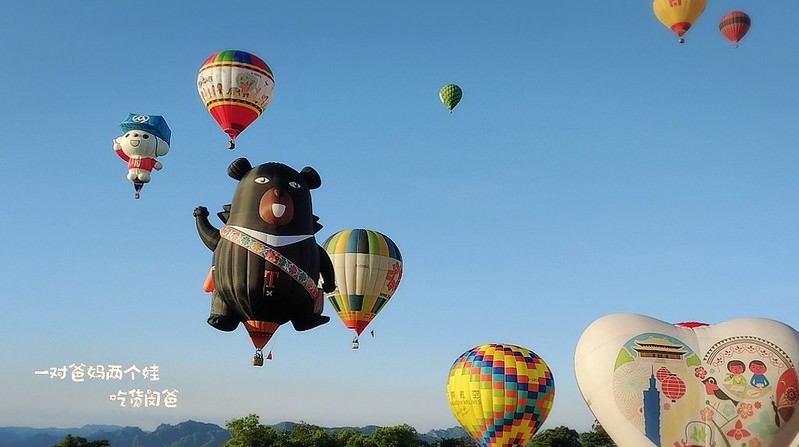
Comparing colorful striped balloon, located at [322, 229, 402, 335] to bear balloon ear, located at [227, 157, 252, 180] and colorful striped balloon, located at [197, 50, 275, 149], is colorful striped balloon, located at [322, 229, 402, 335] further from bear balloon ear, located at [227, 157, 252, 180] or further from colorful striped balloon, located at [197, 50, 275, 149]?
bear balloon ear, located at [227, 157, 252, 180]

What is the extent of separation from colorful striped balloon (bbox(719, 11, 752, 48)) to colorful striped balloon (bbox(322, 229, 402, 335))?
17.7 meters

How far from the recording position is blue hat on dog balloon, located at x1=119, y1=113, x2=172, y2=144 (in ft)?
84.5

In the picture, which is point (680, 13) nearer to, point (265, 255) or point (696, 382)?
point (696, 382)

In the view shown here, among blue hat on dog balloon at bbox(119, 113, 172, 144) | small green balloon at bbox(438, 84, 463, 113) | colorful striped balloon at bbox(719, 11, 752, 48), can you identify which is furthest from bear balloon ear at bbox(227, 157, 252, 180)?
colorful striped balloon at bbox(719, 11, 752, 48)

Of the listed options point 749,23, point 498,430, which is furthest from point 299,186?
point 749,23

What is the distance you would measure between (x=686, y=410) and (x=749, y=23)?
2169 centimetres

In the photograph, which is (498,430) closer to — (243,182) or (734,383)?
(734,383)

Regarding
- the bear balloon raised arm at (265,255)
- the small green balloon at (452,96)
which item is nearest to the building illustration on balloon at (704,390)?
the bear balloon raised arm at (265,255)

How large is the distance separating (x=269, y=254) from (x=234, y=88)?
278 inches

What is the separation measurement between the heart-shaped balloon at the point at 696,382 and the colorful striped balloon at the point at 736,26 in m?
19.2

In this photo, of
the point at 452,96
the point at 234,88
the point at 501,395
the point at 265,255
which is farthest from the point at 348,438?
the point at 265,255

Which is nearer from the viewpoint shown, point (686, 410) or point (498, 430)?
point (686, 410)

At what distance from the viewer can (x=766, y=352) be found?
1744cm

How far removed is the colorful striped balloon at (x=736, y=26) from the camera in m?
33.6
